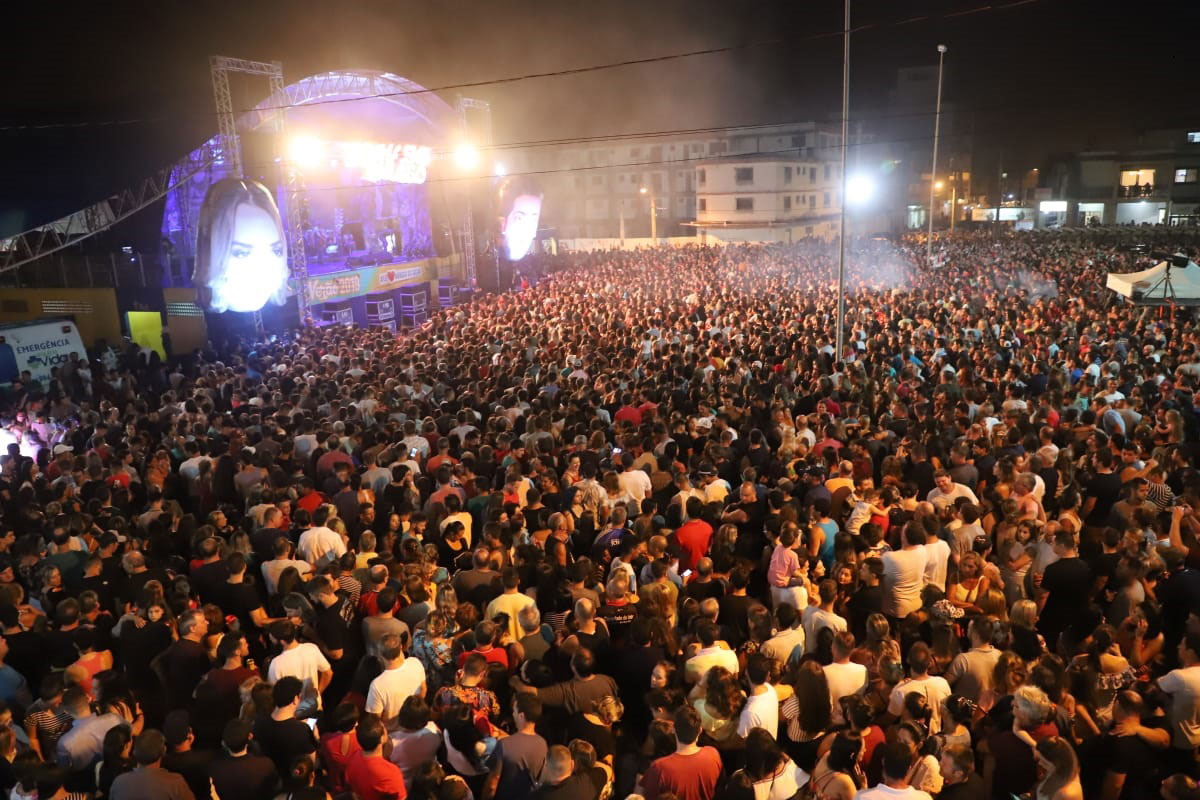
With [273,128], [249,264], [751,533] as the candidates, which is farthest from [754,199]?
[751,533]

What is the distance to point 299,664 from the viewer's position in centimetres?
427

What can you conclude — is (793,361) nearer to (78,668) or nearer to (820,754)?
(820,754)

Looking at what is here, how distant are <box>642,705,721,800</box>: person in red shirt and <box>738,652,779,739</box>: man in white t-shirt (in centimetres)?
33

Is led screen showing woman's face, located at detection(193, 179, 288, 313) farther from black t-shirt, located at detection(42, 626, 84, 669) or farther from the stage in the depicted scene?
black t-shirt, located at detection(42, 626, 84, 669)

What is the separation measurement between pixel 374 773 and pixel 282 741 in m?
0.57

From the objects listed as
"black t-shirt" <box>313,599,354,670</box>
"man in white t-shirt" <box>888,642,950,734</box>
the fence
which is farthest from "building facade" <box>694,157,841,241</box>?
"man in white t-shirt" <box>888,642,950,734</box>

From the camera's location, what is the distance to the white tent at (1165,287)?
14.1 m

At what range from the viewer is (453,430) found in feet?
28.1

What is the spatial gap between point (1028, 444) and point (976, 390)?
202 centimetres

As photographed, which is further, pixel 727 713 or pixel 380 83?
pixel 380 83

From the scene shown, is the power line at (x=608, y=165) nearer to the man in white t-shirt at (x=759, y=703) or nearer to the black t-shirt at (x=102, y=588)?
the black t-shirt at (x=102, y=588)

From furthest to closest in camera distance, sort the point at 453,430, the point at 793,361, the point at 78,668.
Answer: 1. the point at 793,361
2. the point at 453,430
3. the point at 78,668

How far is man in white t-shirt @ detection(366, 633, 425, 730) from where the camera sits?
394cm

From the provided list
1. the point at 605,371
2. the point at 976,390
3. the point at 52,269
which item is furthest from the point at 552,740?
the point at 52,269
